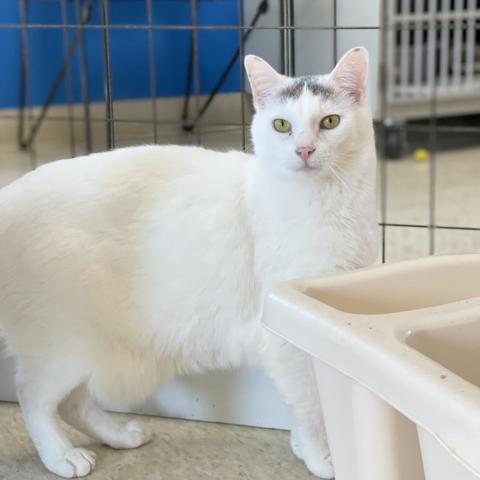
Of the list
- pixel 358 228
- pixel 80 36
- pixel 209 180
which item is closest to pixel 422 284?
pixel 358 228

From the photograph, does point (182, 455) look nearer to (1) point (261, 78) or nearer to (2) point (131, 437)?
(2) point (131, 437)

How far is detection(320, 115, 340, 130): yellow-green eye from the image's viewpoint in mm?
1156

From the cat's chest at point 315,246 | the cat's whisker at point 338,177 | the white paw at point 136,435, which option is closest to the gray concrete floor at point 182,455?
the white paw at point 136,435

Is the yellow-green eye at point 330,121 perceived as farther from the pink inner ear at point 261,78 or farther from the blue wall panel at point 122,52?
the blue wall panel at point 122,52

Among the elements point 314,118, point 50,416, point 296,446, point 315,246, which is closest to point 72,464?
point 50,416

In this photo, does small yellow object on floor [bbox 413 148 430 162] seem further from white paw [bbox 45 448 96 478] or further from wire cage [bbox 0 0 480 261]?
white paw [bbox 45 448 96 478]

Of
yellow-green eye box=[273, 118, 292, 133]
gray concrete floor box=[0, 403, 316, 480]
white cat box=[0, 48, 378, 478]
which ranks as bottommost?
→ gray concrete floor box=[0, 403, 316, 480]

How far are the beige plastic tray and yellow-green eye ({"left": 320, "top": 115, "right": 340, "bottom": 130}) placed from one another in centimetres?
28

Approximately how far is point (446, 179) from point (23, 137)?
177 centimetres

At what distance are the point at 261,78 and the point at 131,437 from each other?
0.58m

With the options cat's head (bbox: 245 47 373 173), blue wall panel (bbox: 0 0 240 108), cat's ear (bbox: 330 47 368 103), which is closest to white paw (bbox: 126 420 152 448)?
cat's head (bbox: 245 47 373 173)

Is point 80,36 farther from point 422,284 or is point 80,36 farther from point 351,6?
point 422,284

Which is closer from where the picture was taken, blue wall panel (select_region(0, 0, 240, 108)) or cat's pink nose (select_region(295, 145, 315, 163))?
cat's pink nose (select_region(295, 145, 315, 163))

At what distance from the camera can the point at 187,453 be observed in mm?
1305
